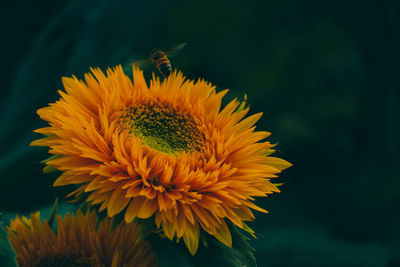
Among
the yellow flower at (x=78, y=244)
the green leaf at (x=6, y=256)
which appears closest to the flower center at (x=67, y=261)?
the yellow flower at (x=78, y=244)

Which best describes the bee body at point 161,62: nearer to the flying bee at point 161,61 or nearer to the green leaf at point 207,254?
the flying bee at point 161,61

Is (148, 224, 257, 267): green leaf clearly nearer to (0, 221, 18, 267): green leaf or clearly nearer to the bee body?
(0, 221, 18, 267): green leaf

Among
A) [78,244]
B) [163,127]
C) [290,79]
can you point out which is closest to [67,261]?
[78,244]

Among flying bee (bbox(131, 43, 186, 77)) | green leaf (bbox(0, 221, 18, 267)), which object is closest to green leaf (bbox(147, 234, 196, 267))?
green leaf (bbox(0, 221, 18, 267))

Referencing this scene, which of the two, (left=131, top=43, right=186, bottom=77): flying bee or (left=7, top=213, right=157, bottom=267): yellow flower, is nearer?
(left=7, top=213, right=157, bottom=267): yellow flower

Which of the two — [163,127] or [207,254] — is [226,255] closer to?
[207,254]
